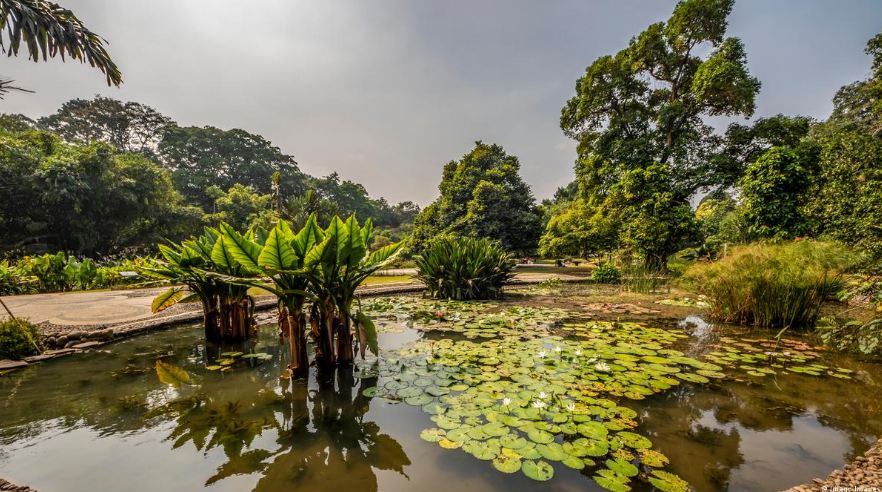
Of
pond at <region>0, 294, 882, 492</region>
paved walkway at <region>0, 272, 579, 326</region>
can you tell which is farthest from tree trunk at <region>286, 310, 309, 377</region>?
paved walkway at <region>0, 272, 579, 326</region>

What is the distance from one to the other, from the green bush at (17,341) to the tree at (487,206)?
13726 mm

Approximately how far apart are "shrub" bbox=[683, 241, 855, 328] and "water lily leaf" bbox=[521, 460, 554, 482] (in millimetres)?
4910

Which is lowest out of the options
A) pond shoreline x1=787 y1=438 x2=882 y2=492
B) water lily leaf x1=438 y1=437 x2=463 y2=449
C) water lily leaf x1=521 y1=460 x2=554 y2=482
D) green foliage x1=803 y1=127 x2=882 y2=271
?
pond shoreline x1=787 y1=438 x2=882 y2=492

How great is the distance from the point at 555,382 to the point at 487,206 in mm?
15301

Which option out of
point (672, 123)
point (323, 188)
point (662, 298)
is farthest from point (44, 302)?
point (323, 188)

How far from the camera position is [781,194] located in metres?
9.99

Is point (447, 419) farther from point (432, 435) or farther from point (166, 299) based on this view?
point (166, 299)

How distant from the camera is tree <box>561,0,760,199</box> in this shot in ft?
40.8

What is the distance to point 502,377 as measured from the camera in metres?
2.72

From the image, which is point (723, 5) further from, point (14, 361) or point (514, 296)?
point (14, 361)

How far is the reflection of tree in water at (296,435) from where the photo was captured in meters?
1.59

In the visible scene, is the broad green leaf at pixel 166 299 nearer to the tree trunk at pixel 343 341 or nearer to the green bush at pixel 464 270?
the tree trunk at pixel 343 341

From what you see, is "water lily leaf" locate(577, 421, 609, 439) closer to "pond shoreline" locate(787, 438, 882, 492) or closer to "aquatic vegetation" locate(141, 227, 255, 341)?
"pond shoreline" locate(787, 438, 882, 492)

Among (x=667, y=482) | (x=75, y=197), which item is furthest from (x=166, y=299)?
(x=75, y=197)
